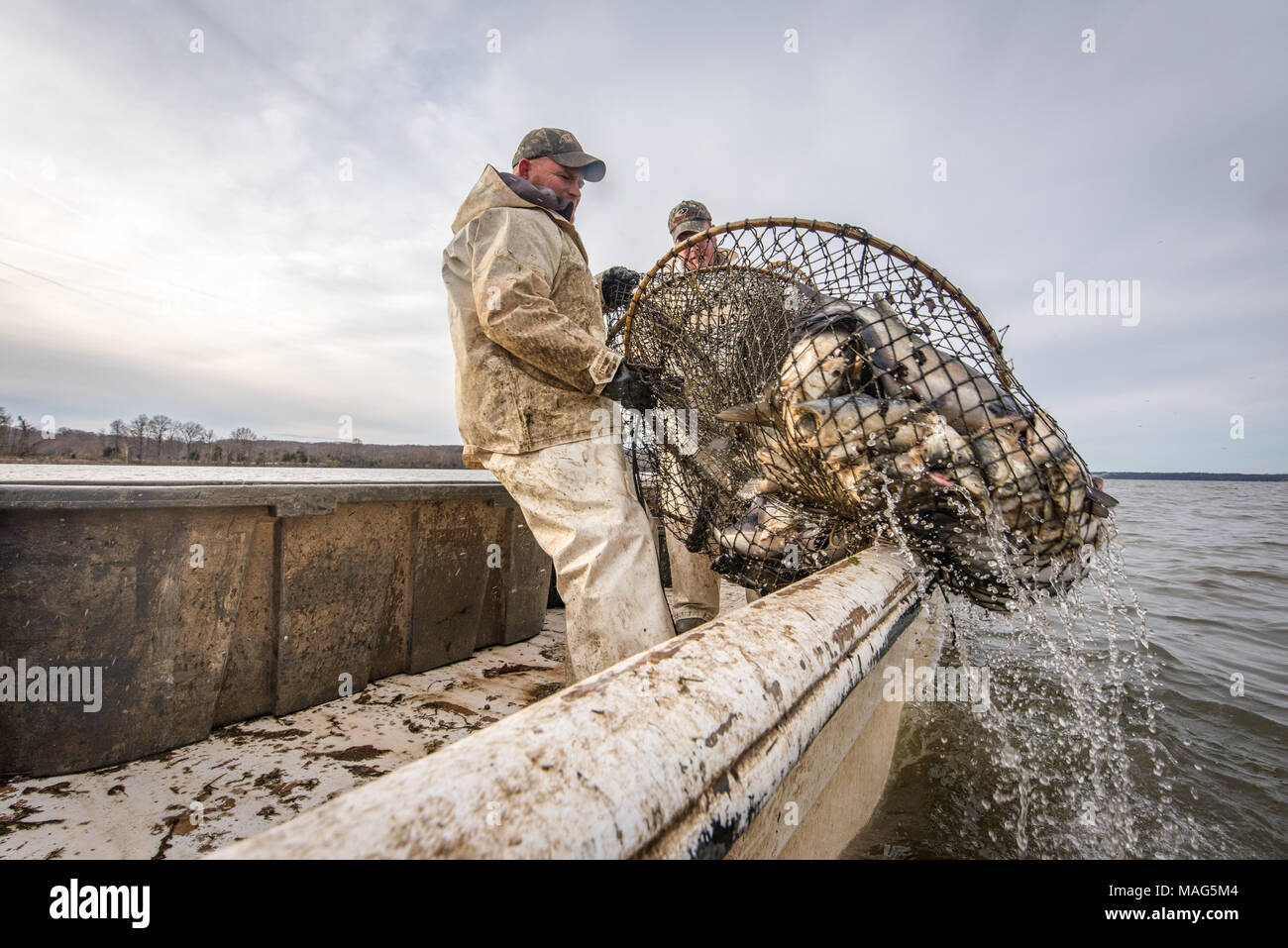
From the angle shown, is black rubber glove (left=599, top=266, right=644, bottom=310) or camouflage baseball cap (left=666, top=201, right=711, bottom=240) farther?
camouflage baseball cap (left=666, top=201, right=711, bottom=240)

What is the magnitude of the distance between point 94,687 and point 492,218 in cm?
224

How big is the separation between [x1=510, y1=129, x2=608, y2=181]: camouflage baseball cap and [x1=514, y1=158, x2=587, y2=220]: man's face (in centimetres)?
2

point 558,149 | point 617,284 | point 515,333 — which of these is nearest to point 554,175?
point 558,149

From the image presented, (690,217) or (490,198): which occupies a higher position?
(690,217)

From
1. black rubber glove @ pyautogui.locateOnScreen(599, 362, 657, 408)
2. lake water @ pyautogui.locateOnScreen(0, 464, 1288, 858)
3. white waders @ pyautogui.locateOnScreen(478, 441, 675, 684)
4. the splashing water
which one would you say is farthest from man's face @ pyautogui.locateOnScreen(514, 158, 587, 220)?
the splashing water

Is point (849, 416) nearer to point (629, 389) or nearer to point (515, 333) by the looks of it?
point (629, 389)

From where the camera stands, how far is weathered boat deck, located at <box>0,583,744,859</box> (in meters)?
1.66

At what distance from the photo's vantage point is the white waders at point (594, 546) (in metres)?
2.18

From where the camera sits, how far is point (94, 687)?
6.58 feet

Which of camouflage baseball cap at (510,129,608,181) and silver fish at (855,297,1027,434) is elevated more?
camouflage baseball cap at (510,129,608,181)

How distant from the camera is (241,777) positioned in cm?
201

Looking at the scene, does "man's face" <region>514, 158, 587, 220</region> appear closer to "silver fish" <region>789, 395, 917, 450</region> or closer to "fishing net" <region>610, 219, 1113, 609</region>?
"fishing net" <region>610, 219, 1113, 609</region>

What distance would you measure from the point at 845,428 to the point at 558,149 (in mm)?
1930
